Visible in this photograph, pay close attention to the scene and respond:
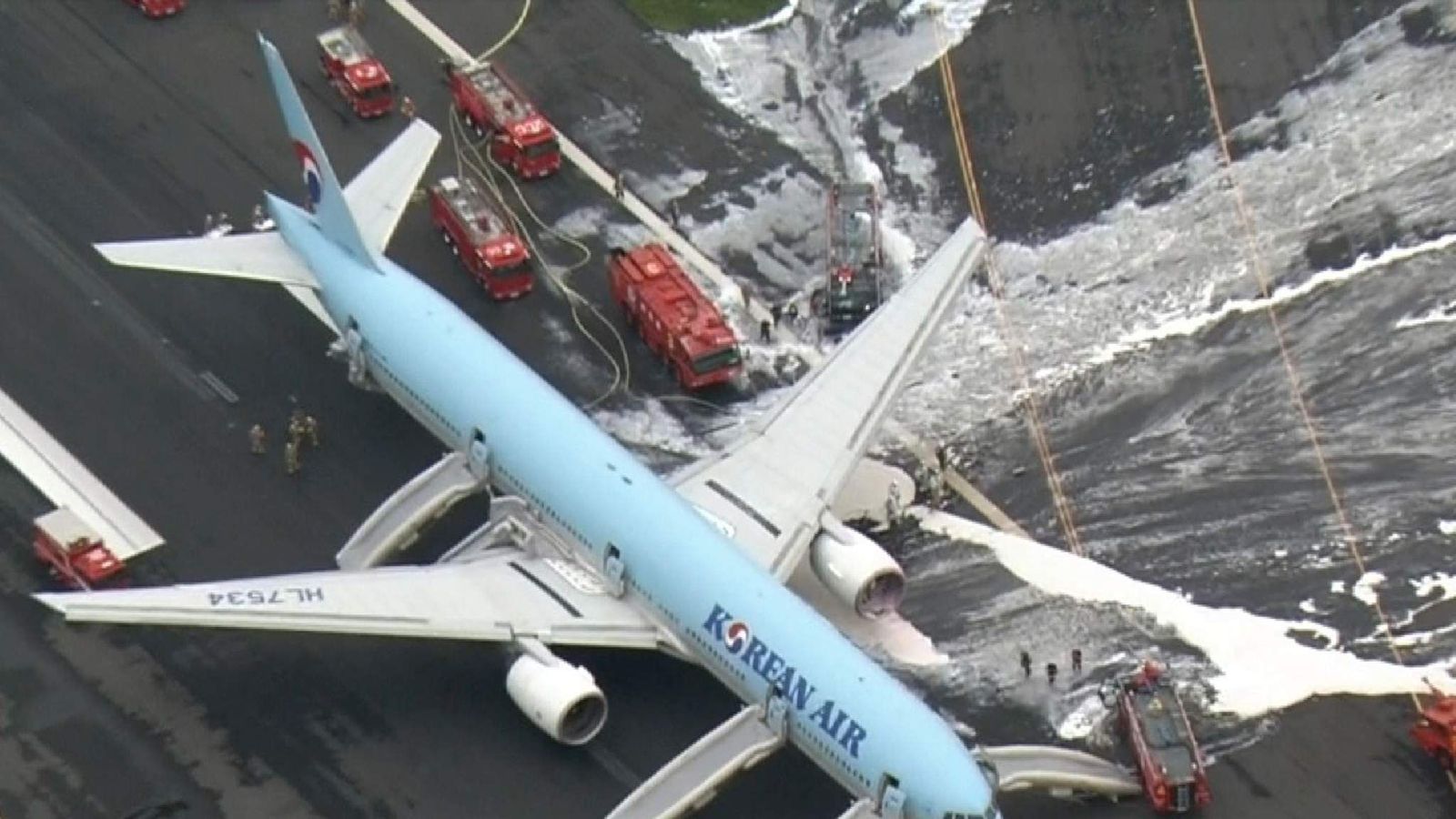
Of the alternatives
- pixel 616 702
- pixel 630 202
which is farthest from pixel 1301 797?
pixel 630 202

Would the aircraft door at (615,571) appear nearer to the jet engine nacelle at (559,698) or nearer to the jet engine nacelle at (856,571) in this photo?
the jet engine nacelle at (559,698)

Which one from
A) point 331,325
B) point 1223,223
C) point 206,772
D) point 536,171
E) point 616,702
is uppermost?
point 1223,223

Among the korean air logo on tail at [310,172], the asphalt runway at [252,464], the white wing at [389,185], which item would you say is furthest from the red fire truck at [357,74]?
the korean air logo on tail at [310,172]

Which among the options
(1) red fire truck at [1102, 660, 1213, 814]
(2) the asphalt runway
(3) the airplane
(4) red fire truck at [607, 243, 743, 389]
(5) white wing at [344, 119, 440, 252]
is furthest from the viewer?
(4) red fire truck at [607, 243, 743, 389]

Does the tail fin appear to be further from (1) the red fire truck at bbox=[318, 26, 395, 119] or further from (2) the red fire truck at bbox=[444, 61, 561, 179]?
(1) the red fire truck at bbox=[318, 26, 395, 119]

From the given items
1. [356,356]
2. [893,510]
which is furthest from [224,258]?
[893,510]

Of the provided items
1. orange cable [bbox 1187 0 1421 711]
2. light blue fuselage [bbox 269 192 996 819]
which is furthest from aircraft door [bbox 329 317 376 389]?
orange cable [bbox 1187 0 1421 711]

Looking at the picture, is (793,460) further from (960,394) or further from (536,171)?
(536,171)
